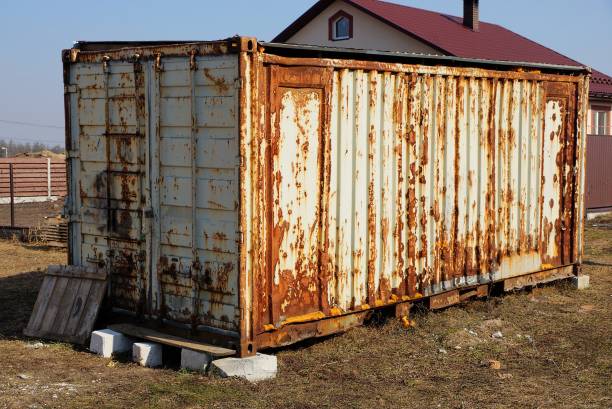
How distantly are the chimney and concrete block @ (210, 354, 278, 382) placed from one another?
20.7 m

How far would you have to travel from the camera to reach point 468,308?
9.65 metres

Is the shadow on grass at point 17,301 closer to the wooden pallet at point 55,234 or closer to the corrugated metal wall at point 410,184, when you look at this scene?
the wooden pallet at point 55,234

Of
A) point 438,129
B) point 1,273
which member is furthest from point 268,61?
point 1,273

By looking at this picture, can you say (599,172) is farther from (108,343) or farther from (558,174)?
(108,343)

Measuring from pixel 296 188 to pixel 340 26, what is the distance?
60.5 feet

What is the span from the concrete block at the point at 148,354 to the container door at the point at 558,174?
18.9 ft

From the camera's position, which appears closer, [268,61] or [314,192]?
[268,61]

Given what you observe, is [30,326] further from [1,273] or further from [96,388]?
[1,273]

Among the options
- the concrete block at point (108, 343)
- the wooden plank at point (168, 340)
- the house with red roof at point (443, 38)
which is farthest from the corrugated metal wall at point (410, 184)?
the house with red roof at point (443, 38)

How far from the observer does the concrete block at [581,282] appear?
11.2 m

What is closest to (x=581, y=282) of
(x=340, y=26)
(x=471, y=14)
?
(x=340, y=26)

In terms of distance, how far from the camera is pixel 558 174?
11.0 metres

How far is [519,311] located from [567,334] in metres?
1.09

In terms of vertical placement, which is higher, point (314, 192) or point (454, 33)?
point (454, 33)
